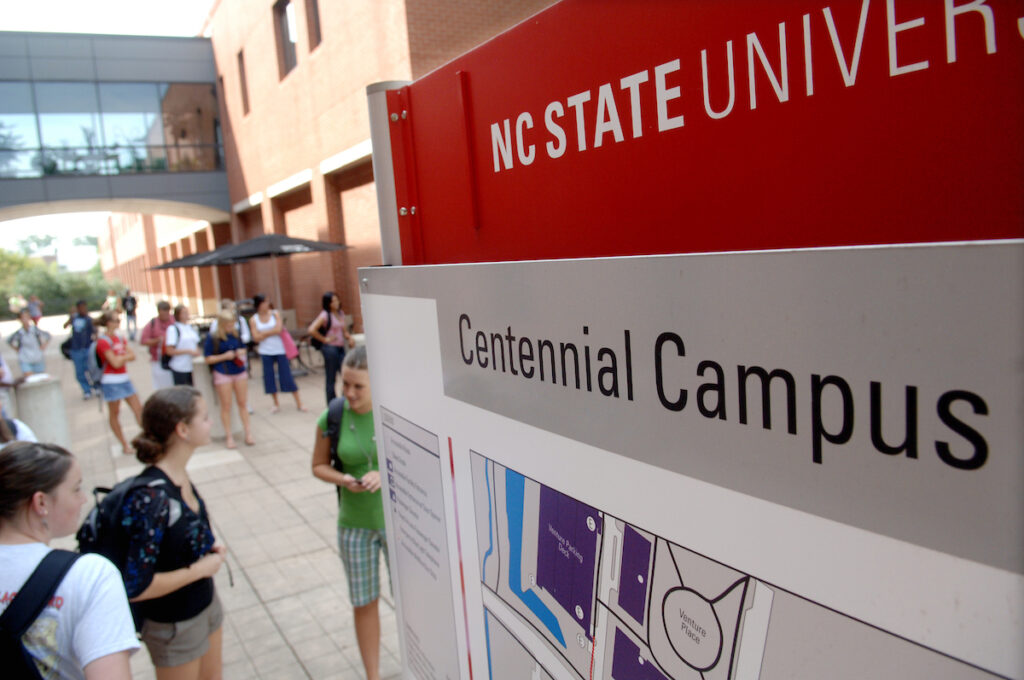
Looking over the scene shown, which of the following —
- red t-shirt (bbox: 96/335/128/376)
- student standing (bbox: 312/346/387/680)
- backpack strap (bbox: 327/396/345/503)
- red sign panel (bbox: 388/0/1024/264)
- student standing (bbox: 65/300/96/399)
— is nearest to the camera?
red sign panel (bbox: 388/0/1024/264)

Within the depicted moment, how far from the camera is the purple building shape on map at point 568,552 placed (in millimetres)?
1229

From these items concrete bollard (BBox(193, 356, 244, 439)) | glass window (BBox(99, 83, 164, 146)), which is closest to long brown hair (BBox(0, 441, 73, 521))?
concrete bollard (BBox(193, 356, 244, 439))

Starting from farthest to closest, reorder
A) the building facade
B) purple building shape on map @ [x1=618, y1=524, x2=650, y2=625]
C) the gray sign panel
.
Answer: the building facade < purple building shape on map @ [x1=618, y1=524, x2=650, y2=625] < the gray sign panel

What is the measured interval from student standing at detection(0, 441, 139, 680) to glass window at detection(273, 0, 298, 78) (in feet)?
56.6

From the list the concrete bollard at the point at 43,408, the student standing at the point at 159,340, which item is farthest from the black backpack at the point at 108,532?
the student standing at the point at 159,340

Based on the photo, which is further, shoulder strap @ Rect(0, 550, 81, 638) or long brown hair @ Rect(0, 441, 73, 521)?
long brown hair @ Rect(0, 441, 73, 521)

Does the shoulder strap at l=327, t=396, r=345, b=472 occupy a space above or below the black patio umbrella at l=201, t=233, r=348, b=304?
below

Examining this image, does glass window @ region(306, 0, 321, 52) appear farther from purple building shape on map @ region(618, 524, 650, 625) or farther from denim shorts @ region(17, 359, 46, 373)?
purple building shape on map @ region(618, 524, 650, 625)

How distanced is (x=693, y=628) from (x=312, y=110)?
16.9m

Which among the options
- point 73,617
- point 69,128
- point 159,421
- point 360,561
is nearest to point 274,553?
point 360,561

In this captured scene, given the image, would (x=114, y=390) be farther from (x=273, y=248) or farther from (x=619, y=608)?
(x=619, y=608)

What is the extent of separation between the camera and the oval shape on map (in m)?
0.97

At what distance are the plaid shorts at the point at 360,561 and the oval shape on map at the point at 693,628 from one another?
2.83 metres

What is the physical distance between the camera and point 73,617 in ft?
6.83
